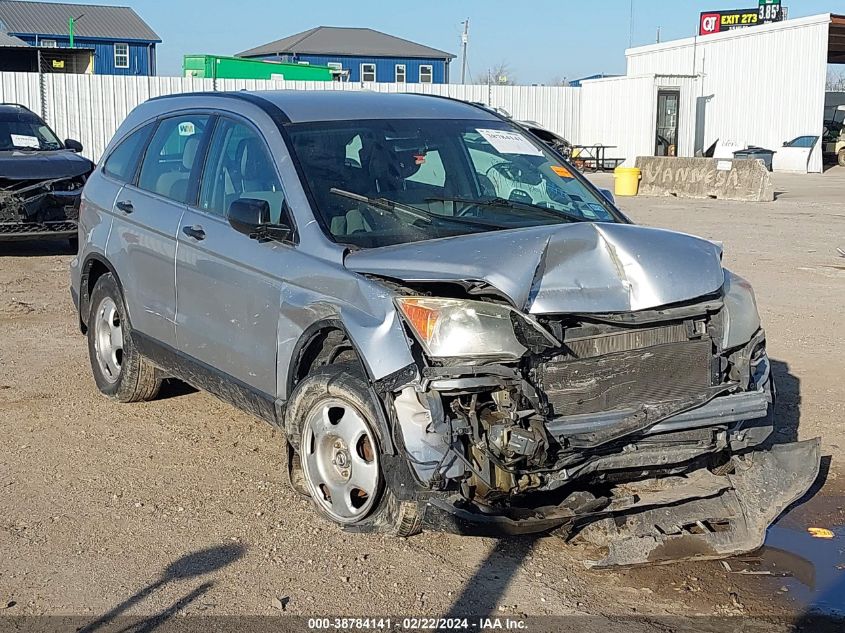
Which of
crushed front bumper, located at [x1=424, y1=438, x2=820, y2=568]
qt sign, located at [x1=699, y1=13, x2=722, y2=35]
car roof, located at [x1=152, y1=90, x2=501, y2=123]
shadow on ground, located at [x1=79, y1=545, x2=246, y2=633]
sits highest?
qt sign, located at [x1=699, y1=13, x2=722, y2=35]

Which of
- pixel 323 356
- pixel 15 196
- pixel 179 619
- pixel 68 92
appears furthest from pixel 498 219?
pixel 68 92

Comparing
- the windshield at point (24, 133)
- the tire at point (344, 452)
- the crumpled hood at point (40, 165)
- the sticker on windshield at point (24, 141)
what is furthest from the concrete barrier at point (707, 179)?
the tire at point (344, 452)

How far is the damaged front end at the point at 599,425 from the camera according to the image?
4016 mm

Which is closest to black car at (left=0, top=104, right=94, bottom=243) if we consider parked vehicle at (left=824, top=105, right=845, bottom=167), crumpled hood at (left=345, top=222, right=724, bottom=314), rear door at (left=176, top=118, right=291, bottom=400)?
rear door at (left=176, top=118, right=291, bottom=400)

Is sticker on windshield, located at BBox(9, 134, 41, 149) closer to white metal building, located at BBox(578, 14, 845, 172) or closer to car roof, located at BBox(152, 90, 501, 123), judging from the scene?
car roof, located at BBox(152, 90, 501, 123)

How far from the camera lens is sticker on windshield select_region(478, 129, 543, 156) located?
5797mm

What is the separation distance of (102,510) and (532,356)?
2239 mm

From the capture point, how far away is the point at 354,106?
18.5ft

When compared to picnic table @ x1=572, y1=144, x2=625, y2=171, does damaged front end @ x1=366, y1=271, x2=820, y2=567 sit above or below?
below

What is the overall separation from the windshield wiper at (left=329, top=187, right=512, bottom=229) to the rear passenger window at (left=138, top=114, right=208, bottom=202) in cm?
122

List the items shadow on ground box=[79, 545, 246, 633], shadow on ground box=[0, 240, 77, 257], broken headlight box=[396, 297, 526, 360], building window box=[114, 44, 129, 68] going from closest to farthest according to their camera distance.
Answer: shadow on ground box=[79, 545, 246, 633]
broken headlight box=[396, 297, 526, 360]
shadow on ground box=[0, 240, 77, 257]
building window box=[114, 44, 129, 68]

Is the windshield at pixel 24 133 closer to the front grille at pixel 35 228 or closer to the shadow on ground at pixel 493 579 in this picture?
the front grille at pixel 35 228

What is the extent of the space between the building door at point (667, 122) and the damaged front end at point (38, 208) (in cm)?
2731

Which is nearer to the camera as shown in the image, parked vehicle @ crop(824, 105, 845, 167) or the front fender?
the front fender
